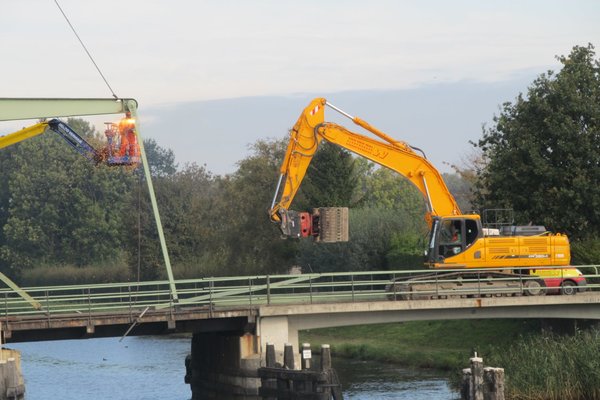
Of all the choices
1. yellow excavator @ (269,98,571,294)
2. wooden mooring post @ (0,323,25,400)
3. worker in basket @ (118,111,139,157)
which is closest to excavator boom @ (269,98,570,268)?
yellow excavator @ (269,98,571,294)

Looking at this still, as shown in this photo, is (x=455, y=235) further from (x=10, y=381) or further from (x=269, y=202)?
(x=269, y=202)

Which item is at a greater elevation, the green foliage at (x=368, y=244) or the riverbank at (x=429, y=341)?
the green foliage at (x=368, y=244)

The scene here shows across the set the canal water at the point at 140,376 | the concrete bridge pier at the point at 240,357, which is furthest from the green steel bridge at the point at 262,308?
the canal water at the point at 140,376

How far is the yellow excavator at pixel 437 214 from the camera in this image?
154 ft

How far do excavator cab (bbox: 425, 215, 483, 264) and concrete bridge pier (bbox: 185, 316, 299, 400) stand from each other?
6.83m

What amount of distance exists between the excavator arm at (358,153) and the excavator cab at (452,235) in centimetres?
88

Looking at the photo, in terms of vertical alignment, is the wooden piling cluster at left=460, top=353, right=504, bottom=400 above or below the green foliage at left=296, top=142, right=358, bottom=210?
below

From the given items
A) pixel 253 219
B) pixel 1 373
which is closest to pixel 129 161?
pixel 1 373

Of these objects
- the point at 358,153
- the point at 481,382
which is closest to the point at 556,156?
the point at 358,153

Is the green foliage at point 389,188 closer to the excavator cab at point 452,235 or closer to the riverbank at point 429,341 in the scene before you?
the riverbank at point 429,341

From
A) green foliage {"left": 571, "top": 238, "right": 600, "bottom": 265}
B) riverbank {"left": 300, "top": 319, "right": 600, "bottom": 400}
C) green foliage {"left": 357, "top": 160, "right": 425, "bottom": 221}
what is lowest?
riverbank {"left": 300, "top": 319, "right": 600, "bottom": 400}

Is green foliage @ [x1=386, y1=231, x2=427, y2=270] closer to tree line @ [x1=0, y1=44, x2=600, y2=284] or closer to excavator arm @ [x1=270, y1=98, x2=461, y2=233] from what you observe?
tree line @ [x1=0, y1=44, x2=600, y2=284]

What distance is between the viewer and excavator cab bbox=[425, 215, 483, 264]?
4700 centimetres

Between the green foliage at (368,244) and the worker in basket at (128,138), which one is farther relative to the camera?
the green foliage at (368,244)
